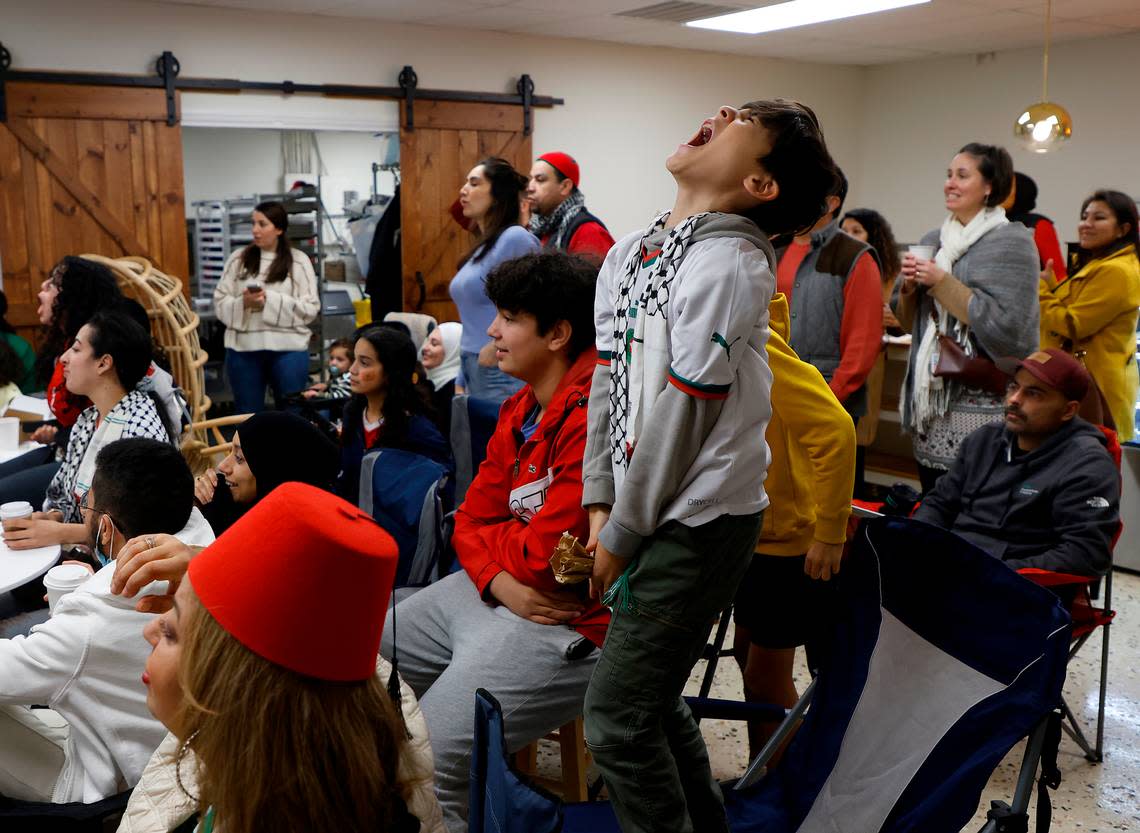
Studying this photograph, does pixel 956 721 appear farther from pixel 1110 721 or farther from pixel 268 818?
pixel 1110 721

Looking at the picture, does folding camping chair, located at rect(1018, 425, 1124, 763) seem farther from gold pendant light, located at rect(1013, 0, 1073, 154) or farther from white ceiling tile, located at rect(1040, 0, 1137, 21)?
white ceiling tile, located at rect(1040, 0, 1137, 21)

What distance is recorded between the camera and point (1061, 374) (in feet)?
9.18

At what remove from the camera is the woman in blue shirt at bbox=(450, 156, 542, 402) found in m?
3.66

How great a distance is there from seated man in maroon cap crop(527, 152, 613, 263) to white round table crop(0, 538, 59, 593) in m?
2.05

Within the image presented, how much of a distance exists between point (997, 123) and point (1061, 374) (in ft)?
20.8

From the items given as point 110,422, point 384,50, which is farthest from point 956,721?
point 384,50

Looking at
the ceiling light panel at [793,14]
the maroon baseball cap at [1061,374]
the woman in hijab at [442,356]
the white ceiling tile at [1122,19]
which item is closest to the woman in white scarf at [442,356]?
the woman in hijab at [442,356]

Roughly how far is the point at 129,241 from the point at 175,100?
847 mm

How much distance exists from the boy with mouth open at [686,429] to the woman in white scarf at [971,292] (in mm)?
1762

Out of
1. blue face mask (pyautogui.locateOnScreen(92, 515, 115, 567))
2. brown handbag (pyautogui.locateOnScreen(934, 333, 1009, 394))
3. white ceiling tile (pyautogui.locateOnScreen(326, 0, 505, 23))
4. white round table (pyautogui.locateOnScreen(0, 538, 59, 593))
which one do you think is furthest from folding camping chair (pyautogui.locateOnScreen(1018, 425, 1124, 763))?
white ceiling tile (pyautogui.locateOnScreen(326, 0, 505, 23))

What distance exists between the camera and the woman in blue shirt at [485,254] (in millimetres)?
3664

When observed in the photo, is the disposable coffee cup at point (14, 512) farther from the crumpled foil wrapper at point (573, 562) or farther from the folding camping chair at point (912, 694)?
the folding camping chair at point (912, 694)

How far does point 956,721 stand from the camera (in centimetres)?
176

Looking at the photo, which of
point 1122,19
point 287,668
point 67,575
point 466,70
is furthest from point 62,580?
point 1122,19
